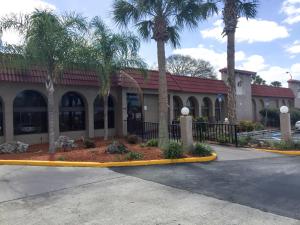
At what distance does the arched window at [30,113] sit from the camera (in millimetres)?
15438

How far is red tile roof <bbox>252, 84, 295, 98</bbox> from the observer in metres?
31.9

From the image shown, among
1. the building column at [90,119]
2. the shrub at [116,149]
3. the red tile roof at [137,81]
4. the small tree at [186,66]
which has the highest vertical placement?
the small tree at [186,66]

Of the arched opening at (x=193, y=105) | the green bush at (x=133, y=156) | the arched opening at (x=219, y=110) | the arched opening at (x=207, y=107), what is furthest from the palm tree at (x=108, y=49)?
the arched opening at (x=219, y=110)

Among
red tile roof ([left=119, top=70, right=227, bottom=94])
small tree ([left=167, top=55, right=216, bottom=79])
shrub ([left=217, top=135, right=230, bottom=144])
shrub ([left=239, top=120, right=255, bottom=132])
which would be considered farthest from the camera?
small tree ([left=167, top=55, right=216, bottom=79])

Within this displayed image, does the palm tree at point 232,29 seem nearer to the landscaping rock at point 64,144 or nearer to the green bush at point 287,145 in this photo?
the green bush at point 287,145

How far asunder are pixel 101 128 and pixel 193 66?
1712 inches

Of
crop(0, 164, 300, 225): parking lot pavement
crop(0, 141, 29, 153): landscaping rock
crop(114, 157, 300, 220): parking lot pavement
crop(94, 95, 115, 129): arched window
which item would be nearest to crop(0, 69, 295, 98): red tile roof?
crop(94, 95, 115, 129): arched window

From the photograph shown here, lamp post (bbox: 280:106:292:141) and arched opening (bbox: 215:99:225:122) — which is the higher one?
arched opening (bbox: 215:99:225:122)

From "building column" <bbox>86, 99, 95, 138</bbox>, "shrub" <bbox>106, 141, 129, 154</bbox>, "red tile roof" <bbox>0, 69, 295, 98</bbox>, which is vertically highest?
"red tile roof" <bbox>0, 69, 295, 98</bbox>

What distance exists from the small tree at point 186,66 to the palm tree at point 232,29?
40010mm

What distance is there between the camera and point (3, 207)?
6.46 metres

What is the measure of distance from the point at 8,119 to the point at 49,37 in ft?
16.5

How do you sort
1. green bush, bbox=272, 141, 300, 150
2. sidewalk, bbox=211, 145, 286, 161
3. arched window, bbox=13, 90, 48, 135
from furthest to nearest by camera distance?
arched window, bbox=13, 90, 48, 135 < green bush, bbox=272, 141, 300, 150 < sidewalk, bbox=211, 145, 286, 161

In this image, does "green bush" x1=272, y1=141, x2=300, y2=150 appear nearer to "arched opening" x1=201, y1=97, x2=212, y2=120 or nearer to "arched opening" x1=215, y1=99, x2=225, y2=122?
"arched opening" x1=201, y1=97, x2=212, y2=120
